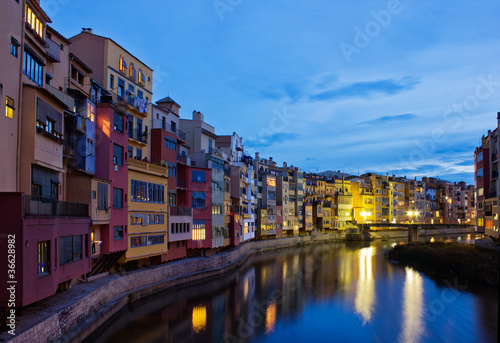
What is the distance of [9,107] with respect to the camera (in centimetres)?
1574

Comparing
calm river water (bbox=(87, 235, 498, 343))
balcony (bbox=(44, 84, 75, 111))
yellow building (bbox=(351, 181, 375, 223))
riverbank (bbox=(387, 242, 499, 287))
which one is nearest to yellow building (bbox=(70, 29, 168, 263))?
calm river water (bbox=(87, 235, 498, 343))

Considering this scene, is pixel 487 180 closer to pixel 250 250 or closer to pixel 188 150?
pixel 250 250

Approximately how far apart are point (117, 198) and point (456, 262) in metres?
25.3

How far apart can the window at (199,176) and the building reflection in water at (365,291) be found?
15.3 metres

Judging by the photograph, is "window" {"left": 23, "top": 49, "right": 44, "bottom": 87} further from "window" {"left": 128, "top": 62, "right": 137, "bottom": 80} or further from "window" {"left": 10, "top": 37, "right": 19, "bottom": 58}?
"window" {"left": 128, "top": 62, "right": 137, "bottom": 80}

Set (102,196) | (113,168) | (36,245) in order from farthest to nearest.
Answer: (113,168) → (102,196) → (36,245)

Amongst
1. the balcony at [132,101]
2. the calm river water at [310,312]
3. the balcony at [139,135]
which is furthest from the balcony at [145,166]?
the calm river water at [310,312]

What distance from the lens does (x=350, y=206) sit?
91.9 meters

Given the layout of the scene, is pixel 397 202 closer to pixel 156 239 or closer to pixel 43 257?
pixel 156 239

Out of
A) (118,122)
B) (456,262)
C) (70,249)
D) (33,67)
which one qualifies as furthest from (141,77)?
(456,262)

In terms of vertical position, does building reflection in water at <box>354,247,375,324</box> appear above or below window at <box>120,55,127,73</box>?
below

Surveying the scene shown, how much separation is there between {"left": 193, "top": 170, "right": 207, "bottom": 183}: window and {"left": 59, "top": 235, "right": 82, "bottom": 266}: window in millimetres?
17807

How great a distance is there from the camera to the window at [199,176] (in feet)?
120

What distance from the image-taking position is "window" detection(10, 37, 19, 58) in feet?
53.2
